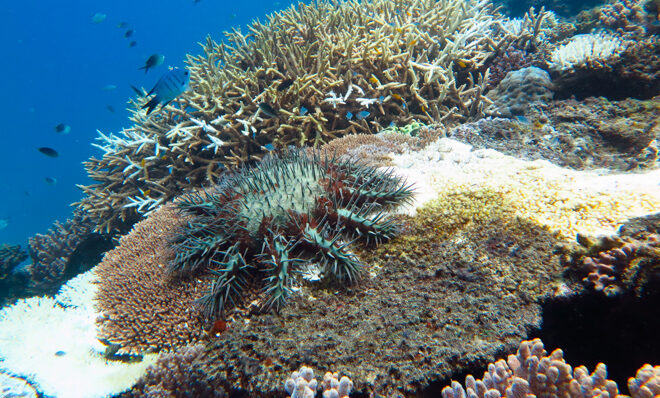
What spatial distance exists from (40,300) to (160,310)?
7.69 feet

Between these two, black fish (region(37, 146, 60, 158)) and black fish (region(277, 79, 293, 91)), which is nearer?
black fish (region(277, 79, 293, 91))

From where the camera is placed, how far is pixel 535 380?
1688mm

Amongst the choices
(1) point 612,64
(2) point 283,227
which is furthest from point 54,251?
(1) point 612,64

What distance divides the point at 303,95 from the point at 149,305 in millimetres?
4297

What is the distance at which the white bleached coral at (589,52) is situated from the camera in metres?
5.80

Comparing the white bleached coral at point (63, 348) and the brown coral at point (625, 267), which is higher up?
the white bleached coral at point (63, 348)

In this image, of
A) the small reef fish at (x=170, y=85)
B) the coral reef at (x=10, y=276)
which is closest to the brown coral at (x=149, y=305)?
the small reef fish at (x=170, y=85)

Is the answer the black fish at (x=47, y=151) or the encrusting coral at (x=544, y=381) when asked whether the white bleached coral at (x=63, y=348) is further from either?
the black fish at (x=47, y=151)

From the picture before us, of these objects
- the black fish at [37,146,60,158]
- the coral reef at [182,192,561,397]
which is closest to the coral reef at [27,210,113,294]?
the black fish at [37,146,60,158]

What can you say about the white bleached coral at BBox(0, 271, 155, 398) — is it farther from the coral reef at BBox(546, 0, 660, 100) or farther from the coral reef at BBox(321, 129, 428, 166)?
the coral reef at BBox(546, 0, 660, 100)

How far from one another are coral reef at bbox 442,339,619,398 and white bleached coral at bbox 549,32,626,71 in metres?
6.55

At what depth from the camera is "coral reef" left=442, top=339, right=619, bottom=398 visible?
157cm

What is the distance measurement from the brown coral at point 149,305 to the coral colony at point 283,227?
220mm

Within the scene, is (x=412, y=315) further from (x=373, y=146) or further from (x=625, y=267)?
(x=373, y=146)
